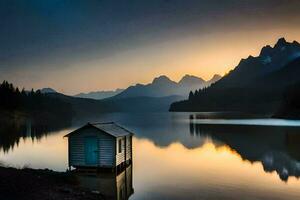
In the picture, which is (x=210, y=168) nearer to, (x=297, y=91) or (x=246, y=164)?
(x=246, y=164)

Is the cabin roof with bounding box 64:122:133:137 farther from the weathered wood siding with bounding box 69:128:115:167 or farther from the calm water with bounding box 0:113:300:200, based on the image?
the calm water with bounding box 0:113:300:200

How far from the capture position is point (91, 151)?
38719 mm

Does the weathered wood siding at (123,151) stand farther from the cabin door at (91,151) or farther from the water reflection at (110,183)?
the cabin door at (91,151)

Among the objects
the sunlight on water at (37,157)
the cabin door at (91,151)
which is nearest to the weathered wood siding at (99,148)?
the cabin door at (91,151)

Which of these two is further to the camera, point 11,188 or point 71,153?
point 71,153

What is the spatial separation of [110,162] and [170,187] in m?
7.31

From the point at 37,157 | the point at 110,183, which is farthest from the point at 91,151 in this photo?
the point at 37,157

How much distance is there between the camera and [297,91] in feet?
557

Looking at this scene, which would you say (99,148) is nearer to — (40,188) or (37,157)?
(40,188)

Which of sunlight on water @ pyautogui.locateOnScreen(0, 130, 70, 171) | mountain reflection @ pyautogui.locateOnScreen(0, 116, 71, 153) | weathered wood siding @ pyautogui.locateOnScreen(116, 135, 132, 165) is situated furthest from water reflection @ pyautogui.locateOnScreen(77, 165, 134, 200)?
mountain reflection @ pyautogui.locateOnScreen(0, 116, 71, 153)

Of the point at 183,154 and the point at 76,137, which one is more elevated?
the point at 76,137

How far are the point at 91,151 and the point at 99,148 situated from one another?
1094 millimetres

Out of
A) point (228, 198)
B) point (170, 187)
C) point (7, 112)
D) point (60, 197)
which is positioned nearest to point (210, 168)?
point (170, 187)

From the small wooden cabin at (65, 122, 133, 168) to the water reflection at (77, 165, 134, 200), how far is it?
1.15 metres
